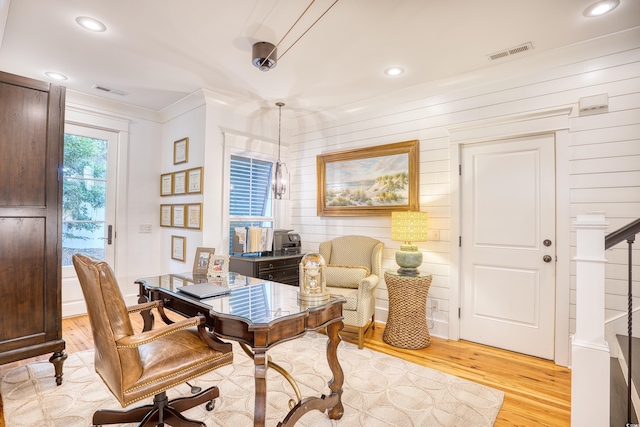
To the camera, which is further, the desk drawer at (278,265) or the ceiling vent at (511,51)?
the desk drawer at (278,265)

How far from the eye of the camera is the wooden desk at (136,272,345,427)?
5.29 feet

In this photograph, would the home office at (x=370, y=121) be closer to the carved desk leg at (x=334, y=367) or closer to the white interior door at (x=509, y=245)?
the white interior door at (x=509, y=245)

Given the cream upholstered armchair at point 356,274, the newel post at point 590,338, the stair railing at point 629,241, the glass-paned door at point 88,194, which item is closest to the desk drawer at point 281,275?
the cream upholstered armchair at point 356,274

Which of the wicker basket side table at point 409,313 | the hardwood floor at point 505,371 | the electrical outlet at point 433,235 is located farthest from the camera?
the electrical outlet at point 433,235

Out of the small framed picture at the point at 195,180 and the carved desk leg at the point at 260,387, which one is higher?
the small framed picture at the point at 195,180

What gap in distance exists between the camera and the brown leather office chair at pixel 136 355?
1.53 metres

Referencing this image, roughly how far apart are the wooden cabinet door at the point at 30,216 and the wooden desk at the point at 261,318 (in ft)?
2.38

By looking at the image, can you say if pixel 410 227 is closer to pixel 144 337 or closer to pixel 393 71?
pixel 393 71

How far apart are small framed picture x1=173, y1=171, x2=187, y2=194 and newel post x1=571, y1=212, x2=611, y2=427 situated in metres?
4.01

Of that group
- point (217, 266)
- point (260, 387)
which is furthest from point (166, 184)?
point (260, 387)

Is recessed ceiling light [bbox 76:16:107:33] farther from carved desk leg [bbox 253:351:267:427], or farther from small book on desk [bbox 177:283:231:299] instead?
carved desk leg [bbox 253:351:267:427]

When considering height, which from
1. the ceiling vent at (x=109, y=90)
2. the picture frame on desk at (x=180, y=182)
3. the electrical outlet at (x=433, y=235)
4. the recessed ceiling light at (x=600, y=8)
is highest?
the recessed ceiling light at (x=600, y=8)

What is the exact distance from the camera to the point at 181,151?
4367 mm

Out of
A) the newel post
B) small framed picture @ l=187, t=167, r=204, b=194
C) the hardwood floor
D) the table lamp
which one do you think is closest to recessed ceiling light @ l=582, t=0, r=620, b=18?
the newel post
